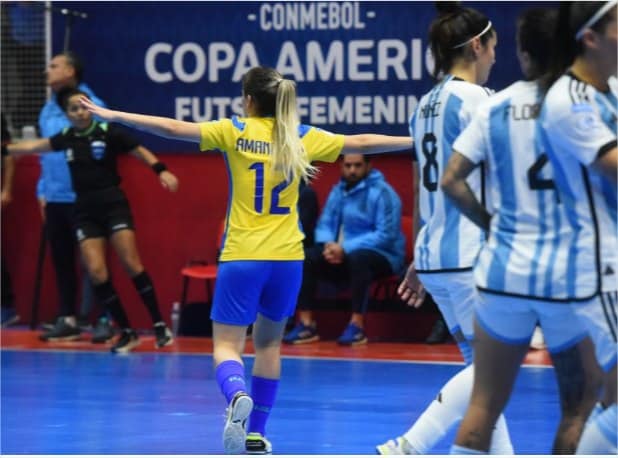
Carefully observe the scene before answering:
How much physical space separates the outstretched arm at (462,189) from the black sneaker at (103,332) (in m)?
7.53

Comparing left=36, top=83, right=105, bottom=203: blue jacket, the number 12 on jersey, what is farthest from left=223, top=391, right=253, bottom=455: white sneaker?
left=36, top=83, right=105, bottom=203: blue jacket

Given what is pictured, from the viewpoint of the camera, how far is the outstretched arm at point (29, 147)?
1076cm

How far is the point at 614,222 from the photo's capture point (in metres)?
4.04

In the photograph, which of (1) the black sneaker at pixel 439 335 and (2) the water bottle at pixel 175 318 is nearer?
(1) the black sneaker at pixel 439 335

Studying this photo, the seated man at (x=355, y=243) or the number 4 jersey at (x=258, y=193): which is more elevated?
the number 4 jersey at (x=258, y=193)

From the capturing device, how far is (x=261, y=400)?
6.62 metres

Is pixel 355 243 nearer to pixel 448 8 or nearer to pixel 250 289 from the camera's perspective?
pixel 250 289

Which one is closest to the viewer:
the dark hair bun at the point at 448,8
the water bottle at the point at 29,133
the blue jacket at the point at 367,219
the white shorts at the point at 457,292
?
the white shorts at the point at 457,292

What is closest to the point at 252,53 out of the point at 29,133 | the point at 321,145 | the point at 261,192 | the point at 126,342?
the point at 29,133

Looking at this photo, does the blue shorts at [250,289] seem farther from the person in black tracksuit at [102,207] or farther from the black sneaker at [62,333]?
the black sneaker at [62,333]

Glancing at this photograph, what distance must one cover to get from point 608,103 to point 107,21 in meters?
9.11

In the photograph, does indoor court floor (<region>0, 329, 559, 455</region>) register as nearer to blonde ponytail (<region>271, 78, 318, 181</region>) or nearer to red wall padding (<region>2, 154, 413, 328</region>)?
red wall padding (<region>2, 154, 413, 328</region>)

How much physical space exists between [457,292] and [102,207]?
6.37 m

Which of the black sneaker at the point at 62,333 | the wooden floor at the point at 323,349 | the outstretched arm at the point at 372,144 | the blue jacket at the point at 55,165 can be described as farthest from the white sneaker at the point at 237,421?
the blue jacket at the point at 55,165
